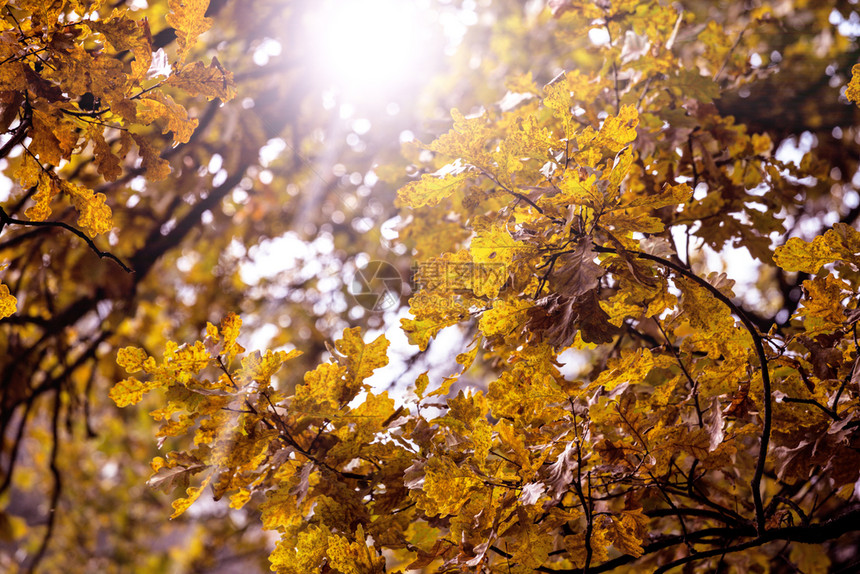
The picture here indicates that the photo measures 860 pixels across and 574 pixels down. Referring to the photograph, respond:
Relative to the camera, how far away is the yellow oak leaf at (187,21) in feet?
3.59

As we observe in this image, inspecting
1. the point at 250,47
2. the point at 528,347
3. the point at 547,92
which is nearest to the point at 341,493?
the point at 528,347

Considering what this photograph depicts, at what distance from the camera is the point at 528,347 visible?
114 centimetres

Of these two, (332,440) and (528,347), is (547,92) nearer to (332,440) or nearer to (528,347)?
(528,347)

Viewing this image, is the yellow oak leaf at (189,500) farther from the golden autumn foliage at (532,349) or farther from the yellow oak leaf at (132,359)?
the yellow oak leaf at (132,359)

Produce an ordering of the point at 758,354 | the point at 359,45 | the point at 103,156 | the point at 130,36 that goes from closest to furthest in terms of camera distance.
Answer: the point at 758,354 → the point at 130,36 → the point at 103,156 → the point at 359,45

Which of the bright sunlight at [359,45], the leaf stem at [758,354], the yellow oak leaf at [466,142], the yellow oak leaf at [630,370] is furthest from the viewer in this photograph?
the bright sunlight at [359,45]

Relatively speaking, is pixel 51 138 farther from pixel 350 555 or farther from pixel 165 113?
pixel 350 555

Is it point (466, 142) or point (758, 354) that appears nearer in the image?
point (758, 354)

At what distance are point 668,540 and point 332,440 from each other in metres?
0.81

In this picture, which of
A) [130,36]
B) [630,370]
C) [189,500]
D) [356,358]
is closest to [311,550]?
[189,500]

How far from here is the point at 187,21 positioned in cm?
111

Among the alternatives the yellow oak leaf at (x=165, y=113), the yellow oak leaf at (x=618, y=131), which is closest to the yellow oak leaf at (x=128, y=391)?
the yellow oak leaf at (x=165, y=113)

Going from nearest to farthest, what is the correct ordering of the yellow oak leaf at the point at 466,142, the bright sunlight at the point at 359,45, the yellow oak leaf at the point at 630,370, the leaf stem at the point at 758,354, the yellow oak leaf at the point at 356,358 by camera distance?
the leaf stem at the point at 758,354 < the yellow oak leaf at the point at 630,370 < the yellow oak leaf at the point at 466,142 < the yellow oak leaf at the point at 356,358 < the bright sunlight at the point at 359,45

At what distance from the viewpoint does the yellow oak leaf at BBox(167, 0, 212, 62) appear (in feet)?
3.59
